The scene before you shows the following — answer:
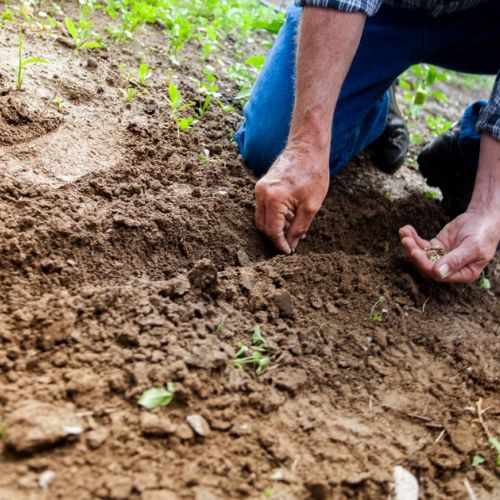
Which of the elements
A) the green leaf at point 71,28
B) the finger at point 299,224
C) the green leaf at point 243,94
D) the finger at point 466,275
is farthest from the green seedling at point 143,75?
the finger at point 466,275

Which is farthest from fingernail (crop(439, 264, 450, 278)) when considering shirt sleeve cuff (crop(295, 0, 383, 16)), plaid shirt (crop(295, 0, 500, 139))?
shirt sleeve cuff (crop(295, 0, 383, 16))

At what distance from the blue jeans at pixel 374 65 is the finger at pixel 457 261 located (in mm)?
678

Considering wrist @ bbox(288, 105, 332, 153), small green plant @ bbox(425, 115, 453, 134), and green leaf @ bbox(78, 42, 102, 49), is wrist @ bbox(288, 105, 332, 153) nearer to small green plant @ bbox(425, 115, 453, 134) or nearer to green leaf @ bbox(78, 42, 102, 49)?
green leaf @ bbox(78, 42, 102, 49)

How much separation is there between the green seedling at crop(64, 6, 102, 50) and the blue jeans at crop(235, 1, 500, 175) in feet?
2.57

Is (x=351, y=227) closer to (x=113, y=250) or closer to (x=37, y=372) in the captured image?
(x=113, y=250)

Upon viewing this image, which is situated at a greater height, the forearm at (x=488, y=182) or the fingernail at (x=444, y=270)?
the forearm at (x=488, y=182)

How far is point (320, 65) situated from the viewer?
71.6 inches

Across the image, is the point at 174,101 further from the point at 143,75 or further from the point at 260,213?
the point at 260,213

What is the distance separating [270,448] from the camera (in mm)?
1267

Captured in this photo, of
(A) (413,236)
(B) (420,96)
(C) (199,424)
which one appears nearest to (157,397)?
(C) (199,424)

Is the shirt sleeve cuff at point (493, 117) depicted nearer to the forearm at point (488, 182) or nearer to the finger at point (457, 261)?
the forearm at point (488, 182)

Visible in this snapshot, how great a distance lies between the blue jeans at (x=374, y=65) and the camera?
7.25 ft

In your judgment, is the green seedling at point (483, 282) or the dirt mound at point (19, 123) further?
the green seedling at point (483, 282)

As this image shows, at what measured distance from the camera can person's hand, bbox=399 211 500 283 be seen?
1.88 m
